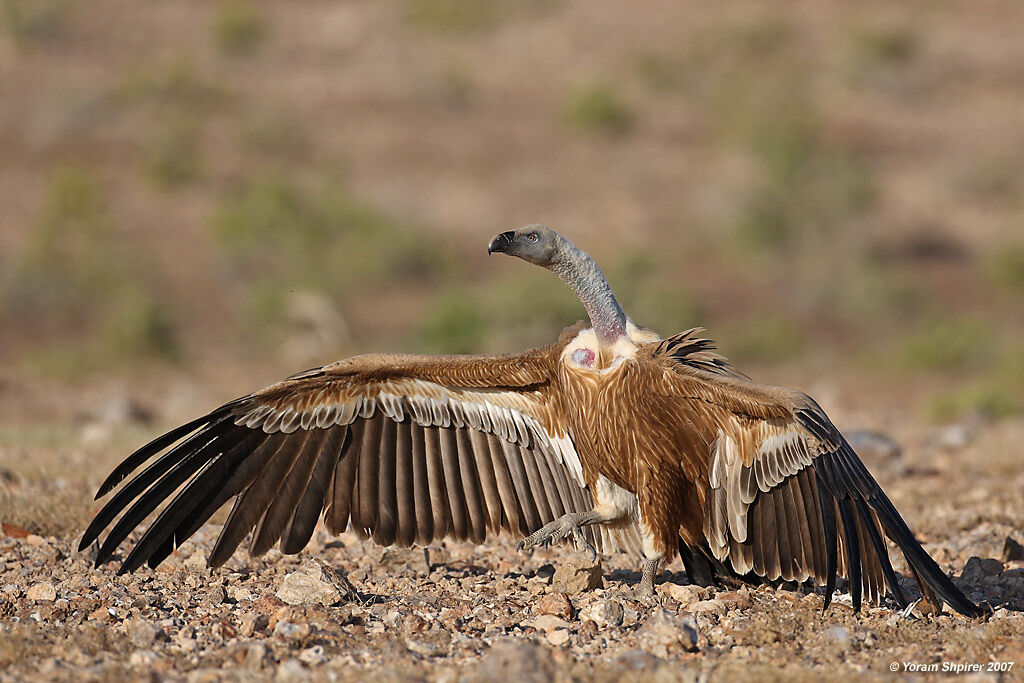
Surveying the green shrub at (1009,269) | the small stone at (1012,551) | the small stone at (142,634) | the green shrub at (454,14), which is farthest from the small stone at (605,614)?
the green shrub at (454,14)

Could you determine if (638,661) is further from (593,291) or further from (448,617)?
(593,291)

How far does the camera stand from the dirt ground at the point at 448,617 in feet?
15.5

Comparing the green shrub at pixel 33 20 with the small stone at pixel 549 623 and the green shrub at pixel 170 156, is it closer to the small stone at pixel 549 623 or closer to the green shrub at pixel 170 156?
the green shrub at pixel 170 156

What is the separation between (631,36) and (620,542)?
4125 centimetres

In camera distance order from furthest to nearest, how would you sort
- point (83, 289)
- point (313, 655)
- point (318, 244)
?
point (318, 244), point (83, 289), point (313, 655)

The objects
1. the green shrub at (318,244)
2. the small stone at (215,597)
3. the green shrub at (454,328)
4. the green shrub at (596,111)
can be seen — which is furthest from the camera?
the green shrub at (596,111)

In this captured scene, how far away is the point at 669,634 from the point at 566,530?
1.11 meters

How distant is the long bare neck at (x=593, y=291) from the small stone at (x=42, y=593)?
9.92 feet

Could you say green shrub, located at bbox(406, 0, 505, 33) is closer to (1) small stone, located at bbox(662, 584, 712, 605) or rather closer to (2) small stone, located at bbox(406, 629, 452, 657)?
(1) small stone, located at bbox(662, 584, 712, 605)

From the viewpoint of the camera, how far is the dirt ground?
4711 mm

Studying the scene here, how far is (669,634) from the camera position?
503 centimetres

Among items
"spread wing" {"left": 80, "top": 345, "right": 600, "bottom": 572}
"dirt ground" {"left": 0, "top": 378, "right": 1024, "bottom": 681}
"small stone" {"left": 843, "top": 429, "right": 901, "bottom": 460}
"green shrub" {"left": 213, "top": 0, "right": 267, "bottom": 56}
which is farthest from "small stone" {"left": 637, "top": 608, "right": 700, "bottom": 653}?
"green shrub" {"left": 213, "top": 0, "right": 267, "bottom": 56}

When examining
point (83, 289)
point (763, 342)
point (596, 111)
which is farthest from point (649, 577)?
point (596, 111)

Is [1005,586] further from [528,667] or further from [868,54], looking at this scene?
[868,54]
